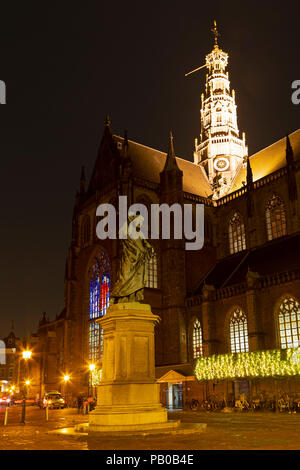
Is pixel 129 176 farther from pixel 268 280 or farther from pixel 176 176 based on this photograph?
pixel 268 280

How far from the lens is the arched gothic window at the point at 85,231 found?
46656 millimetres

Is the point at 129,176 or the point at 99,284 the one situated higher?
the point at 129,176

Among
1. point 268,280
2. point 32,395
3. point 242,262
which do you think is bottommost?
point 32,395

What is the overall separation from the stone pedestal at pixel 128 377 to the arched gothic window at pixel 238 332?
22320 mm

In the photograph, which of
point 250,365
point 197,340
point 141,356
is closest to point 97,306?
point 197,340

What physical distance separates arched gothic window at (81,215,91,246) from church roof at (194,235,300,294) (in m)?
13.1

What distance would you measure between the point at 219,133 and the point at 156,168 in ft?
39.4

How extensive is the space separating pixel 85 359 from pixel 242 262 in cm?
1772

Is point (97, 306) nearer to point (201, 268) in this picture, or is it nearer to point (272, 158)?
point (201, 268)

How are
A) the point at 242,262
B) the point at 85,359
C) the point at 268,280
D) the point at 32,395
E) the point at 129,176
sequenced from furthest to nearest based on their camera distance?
the point at 32,395, the point at 85,359, the point at 129,176, the point at 242,262, the point at 268,280

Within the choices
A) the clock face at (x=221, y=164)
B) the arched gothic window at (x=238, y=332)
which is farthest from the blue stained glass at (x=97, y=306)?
the clock face at (x=221, y=164)

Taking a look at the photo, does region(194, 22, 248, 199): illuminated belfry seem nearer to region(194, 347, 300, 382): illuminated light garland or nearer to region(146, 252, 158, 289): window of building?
region(146, 252, 158, 289): window of building
